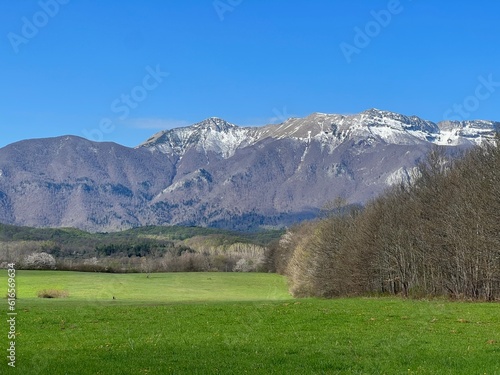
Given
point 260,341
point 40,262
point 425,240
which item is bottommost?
point 260,341

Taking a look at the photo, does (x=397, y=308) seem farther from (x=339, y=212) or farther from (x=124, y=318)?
(x=339, y=212)

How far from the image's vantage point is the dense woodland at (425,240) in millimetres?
53969

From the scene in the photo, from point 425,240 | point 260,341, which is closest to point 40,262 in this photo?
point 425,240

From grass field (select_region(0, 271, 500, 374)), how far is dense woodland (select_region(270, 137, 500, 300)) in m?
16.6

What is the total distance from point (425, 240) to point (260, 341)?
4195 cm

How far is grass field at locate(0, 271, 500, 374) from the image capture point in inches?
754

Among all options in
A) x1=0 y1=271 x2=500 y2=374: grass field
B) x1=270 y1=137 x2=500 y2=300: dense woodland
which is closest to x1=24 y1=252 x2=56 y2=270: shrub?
x1=270 y1=137 x2=500 y2=300: dense woodland

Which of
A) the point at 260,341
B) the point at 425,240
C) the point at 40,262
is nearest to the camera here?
the point at 260,341

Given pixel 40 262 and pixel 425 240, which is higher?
pixel 425 240

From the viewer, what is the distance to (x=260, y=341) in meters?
26.2

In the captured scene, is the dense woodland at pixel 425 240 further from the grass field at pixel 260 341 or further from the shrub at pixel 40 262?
the shrub at pixel 40 262

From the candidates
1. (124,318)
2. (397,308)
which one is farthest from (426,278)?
(124,318)

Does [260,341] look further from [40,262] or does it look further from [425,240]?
[40,262]

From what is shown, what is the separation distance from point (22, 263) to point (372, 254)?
12273cm
